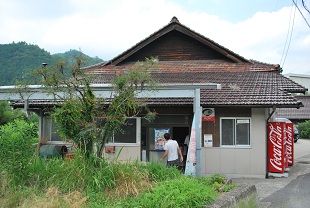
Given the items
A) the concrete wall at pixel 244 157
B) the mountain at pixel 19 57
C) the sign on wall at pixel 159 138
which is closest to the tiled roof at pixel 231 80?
the concrete wall at pixel 244 157

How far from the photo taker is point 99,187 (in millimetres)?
6305

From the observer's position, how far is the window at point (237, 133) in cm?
1291

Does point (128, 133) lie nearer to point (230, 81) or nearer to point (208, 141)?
A: point (208, 141)

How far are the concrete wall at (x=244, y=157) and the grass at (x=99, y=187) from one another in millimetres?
5527

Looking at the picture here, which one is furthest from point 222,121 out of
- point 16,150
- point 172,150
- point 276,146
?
point 16,150

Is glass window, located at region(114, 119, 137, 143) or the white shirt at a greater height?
glass window, located at region(114, 119, 137, 143)

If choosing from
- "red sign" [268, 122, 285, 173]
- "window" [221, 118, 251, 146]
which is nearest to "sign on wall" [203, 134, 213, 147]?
"window" [221, 118, 251, 146]

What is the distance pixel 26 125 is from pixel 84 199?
1907mm

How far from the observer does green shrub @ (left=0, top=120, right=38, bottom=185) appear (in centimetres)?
641

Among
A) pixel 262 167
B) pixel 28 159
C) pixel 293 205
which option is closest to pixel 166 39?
pixel 262 167

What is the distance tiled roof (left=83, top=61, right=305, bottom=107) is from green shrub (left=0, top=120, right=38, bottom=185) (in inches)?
166

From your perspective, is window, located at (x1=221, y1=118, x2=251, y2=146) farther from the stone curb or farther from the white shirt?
the stone curb

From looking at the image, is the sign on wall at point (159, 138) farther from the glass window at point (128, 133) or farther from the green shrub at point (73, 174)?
the green shrub at point (73, 174)

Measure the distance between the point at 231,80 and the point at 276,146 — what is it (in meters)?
3.36
